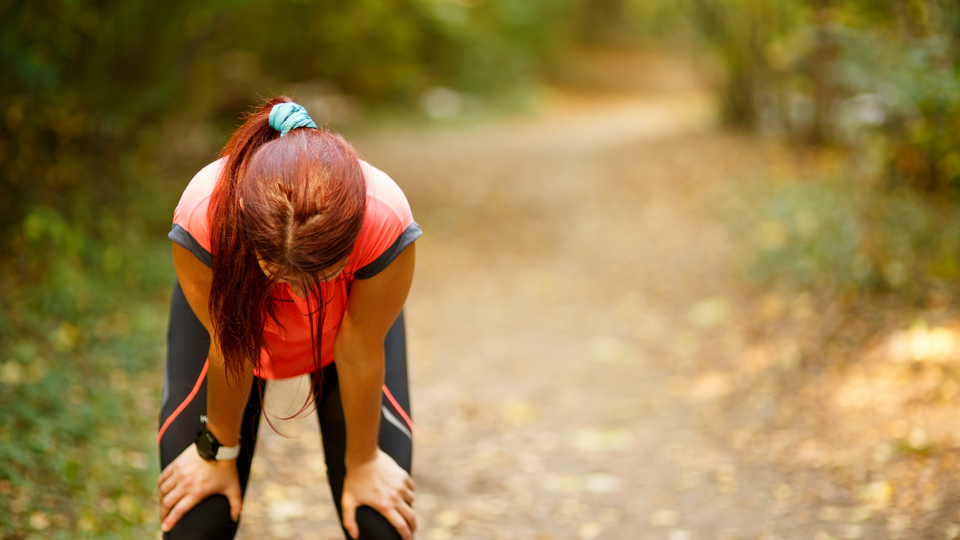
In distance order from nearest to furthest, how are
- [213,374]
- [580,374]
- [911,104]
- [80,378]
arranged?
[213,374] → [80,378] → [911,104] → [580,374]

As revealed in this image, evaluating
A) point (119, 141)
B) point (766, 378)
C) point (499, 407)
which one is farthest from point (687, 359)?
point (119, 141)

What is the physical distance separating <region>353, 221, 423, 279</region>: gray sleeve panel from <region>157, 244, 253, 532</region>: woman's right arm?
0.42 metres

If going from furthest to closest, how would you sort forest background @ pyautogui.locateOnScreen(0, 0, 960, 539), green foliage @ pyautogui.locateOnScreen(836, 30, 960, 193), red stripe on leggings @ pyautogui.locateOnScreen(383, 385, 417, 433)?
green foliage @ pyautogui.locateOnScreen(836, 30, 960, 193) → forest background @ pyautogui.locateOnScreen(0, 0, 960, 539) → red stripe on leggings @ pyautogui.locateOnScreen(383, 385, 417, 433)

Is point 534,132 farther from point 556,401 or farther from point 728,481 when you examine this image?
point 728,481

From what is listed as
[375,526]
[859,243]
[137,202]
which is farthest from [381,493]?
[137,202]

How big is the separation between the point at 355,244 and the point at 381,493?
0.72 metres

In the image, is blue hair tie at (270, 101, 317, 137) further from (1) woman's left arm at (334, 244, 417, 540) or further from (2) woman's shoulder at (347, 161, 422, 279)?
(1) woman's left arm at (334, 244, 417, 540)

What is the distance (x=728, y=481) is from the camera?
3721 millimetres

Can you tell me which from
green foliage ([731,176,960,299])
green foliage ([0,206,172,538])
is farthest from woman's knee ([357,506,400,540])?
green foliage ([731,176,960,299])

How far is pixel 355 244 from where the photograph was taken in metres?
1.58

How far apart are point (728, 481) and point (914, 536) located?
0.97m

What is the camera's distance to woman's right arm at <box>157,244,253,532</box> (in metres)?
1.78

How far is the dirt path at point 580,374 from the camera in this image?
11.5 feet

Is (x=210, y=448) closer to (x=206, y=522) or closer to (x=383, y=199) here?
(x=206, y=522)
